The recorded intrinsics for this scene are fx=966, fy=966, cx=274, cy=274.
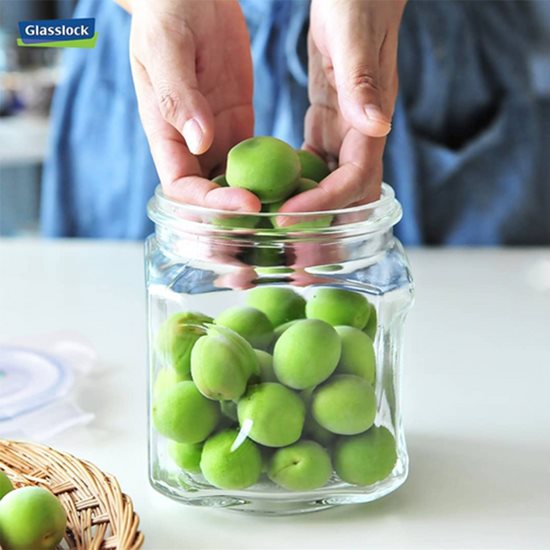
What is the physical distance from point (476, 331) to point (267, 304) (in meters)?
0.39

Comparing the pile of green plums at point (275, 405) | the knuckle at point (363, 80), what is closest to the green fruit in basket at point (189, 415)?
the pile of green plums at point (275, 405)

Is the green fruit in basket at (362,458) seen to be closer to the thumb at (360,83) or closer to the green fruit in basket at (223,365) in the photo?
the green fruit in basket at (223,365)

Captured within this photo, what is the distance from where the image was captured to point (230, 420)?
1.94 ft

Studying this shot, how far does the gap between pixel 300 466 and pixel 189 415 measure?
0.24ft

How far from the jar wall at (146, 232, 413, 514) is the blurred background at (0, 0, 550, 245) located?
23.4 inches

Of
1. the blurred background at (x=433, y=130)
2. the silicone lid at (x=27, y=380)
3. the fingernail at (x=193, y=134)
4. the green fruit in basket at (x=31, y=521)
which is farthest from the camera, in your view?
the blurred background at (x=433, y=130)

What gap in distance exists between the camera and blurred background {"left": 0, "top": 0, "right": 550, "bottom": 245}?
50.7 inches

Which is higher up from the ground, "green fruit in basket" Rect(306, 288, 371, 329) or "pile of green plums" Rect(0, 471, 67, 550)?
"green fruit in basket" Rect(306, 288, 371, 329)

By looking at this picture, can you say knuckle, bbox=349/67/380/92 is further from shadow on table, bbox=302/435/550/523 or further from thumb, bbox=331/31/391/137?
shadow on table, bbox=302/435/550/523

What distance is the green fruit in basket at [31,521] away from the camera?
53cm

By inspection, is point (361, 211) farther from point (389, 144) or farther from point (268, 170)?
point (389, 144)

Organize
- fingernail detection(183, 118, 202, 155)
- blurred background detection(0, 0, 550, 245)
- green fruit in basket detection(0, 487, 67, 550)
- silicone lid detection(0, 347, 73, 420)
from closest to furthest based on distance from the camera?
green fruit in basket detection(0, 487, 67, 550), fingernail detection(183, 118, 202, 155), silicone lid detection(0, 347, 73, 420), blurred background detection(0, 0, 550, 245)

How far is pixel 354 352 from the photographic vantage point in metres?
0.60

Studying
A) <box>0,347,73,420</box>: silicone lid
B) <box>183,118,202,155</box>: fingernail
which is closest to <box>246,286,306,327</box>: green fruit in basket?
<box>183,118,202,155</box>: fingernail
